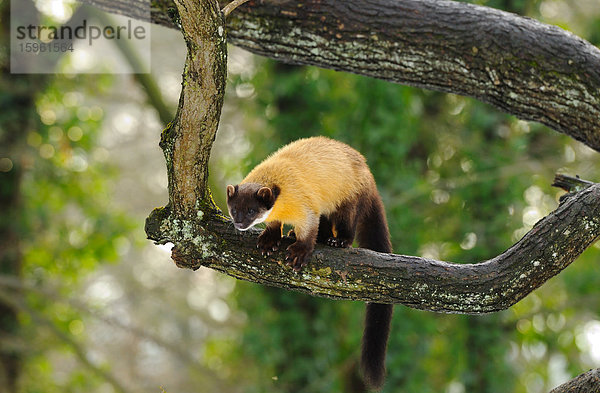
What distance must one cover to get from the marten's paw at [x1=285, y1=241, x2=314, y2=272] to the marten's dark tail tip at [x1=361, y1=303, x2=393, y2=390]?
1210 millimetres

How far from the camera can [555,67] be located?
207 inches

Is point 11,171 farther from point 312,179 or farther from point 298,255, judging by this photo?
point 298,255

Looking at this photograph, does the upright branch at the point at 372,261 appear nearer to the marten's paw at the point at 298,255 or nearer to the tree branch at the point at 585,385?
the marten's paw at the point at 298,255

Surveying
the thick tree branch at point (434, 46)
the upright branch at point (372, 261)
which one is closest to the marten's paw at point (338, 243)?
the upright branch at point (372, 261)

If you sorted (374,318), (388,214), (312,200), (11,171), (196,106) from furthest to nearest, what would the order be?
(11,171) < (388,214) < (374,318) < (312,200) < (196,106)

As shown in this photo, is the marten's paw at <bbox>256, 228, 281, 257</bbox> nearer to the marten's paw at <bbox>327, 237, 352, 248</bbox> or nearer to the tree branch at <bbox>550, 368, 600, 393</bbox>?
the marten's paw at <bbox>327, 237, 352, 248</bbox>

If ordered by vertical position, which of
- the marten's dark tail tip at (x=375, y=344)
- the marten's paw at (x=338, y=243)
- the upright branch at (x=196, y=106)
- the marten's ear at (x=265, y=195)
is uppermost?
the upright branch at (x=196, y=106)

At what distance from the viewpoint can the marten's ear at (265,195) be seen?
4.55 meters

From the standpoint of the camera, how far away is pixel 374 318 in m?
5.24

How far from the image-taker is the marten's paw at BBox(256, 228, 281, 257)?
4.25 metres

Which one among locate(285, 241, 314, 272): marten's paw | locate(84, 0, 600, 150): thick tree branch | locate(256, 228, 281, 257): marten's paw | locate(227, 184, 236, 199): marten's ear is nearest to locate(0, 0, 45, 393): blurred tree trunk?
locate(84, 0, 600, 150): thick tree branch

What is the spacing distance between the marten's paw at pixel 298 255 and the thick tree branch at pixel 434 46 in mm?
1740

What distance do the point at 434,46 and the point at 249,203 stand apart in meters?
1.99

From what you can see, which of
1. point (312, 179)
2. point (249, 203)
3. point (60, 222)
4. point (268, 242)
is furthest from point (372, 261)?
point (60, 222)
